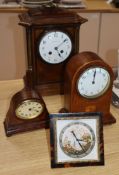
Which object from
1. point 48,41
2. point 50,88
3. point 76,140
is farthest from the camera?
point 50,88

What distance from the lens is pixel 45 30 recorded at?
34.1 inches

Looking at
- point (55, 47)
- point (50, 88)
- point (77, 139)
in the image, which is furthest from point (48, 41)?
point (77, 139)

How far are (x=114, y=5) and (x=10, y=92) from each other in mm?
1692

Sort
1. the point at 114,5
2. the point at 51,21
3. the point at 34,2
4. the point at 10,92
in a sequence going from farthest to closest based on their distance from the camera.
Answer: the point at 114,5, the point at 34,2, the point at 10,92, the point at 51,21

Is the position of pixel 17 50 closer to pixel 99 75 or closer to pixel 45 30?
pixel 45 30

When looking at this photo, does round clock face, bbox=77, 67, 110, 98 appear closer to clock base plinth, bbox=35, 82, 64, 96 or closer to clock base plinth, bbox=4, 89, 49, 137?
clock base plinth, bbox=4, 89, 49, 137

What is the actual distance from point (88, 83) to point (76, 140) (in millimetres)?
161

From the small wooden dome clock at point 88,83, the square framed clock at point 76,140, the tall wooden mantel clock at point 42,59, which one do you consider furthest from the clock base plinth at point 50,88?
the square framed clock at point 76,140

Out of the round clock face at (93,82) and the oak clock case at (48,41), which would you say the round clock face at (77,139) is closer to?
the round clock face at (93,82)

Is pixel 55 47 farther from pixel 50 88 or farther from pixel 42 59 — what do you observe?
pixel 50 88

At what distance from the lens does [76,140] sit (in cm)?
71

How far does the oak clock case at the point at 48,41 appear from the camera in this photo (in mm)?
865

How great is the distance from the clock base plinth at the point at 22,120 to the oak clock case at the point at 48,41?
0.54 ft

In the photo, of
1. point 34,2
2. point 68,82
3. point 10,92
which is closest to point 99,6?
point 34,2
